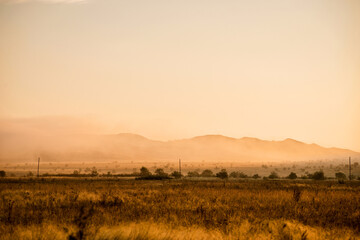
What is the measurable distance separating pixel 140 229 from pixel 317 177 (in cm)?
5899

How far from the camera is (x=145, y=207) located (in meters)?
17.2

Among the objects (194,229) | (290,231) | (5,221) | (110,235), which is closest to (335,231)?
(290,231)

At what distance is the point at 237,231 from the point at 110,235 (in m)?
3.74

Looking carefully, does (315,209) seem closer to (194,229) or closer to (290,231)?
(290,231)

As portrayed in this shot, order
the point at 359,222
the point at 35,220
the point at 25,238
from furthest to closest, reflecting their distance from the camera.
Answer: the point at 359,222 < the point at 35,220 < the point at 25,238

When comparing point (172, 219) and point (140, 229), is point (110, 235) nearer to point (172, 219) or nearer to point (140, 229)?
point (140, 229)

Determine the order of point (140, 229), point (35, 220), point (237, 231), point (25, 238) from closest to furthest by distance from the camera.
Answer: point (25, 238) → point (140, 229) → point (237, 231) → point (35, 220)

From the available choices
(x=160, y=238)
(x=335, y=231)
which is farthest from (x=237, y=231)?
(x=335, y=231)

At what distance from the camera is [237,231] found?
11352mm

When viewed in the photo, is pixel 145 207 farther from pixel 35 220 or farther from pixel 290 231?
pixel 290 231

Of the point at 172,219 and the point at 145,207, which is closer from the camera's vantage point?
the point at 172,219

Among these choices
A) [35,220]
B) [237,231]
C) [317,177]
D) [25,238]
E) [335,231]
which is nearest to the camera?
[25,238]

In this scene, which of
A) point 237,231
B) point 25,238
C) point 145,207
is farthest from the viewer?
point 145,207

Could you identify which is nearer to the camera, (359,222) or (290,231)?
(290,231)
